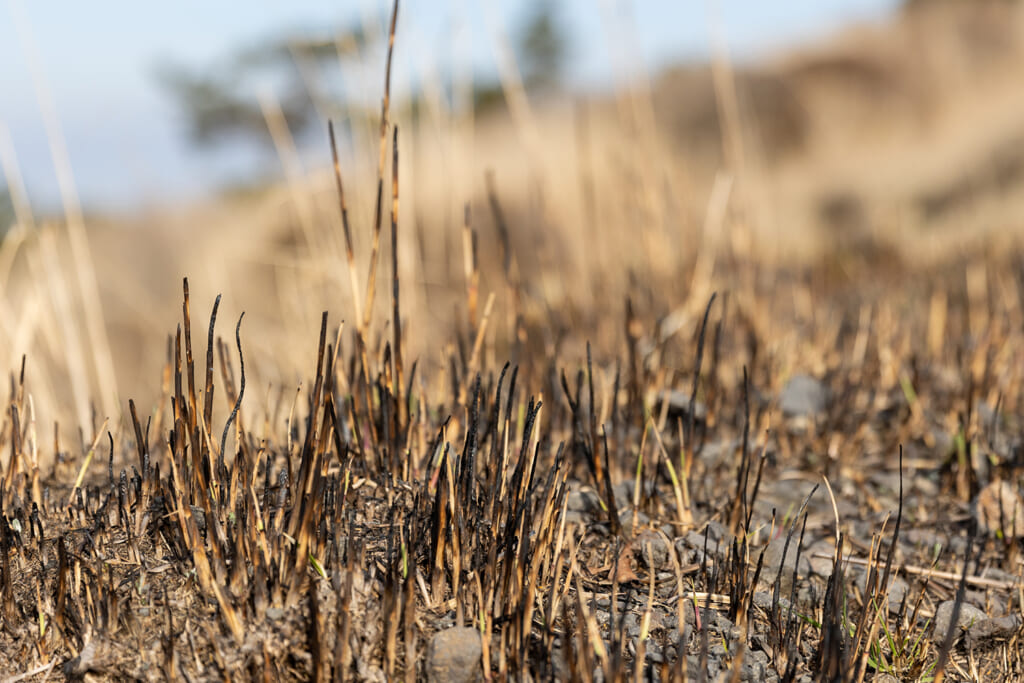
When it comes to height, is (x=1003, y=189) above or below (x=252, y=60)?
below

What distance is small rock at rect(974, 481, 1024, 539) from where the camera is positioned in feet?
5.11

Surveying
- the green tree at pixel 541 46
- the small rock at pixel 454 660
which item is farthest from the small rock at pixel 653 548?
the green tree at pixel 541 46

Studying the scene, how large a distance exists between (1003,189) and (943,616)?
579cm

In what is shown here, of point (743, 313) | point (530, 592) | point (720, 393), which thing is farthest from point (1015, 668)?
point (743, 313)

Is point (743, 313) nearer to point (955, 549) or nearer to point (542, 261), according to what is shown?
point (542, 261)

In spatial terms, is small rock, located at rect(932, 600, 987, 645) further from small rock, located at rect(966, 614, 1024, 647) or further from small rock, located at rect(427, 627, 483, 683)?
small rock, located at rect(427, 627, 483, 683)

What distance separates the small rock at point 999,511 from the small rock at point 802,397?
485mm

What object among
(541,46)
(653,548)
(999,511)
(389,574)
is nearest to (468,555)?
(389,574)

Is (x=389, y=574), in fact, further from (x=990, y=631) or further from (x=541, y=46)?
(x=541, y=46)

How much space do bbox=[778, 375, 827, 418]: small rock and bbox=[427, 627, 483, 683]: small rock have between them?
4.22 feet

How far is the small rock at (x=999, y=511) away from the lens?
61.3 inches

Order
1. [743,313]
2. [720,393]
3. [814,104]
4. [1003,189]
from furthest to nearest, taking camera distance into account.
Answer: [814,104]
[1003,189]
[743,313]
[720,393]

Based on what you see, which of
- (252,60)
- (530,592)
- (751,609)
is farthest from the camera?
(252,60)

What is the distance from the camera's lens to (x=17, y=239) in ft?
7.18
